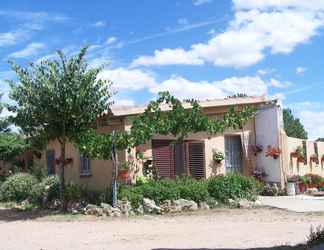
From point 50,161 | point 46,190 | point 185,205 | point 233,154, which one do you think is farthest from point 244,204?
point 50,161

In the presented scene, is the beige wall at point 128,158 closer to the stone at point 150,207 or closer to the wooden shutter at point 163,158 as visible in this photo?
the wooden shutter at point 163,158

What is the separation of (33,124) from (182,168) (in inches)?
216

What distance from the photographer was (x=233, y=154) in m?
21.3

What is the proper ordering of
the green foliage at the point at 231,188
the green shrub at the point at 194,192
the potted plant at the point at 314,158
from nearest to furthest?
1. the green shrub at the point at 194,192
2. the green foliage at the point at 231,188
3. the potted plant at the point at 314,158

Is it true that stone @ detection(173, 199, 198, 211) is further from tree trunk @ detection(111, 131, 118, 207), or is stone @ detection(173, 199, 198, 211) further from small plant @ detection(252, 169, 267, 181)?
small plant @ detection(252, 169, 267, 181)

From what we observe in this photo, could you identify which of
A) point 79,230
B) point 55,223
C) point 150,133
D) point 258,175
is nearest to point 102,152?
point 150,133

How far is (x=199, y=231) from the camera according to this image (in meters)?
12.6

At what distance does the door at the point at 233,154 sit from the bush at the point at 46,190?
20.0ft

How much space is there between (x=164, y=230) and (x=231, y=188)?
4.77 metres

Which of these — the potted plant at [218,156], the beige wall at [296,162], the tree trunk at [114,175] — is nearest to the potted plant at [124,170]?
the tree trunk at [114,175]

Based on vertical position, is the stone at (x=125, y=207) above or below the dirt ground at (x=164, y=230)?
above

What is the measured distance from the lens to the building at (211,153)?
19266 mm

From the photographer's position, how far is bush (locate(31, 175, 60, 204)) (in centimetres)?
1912

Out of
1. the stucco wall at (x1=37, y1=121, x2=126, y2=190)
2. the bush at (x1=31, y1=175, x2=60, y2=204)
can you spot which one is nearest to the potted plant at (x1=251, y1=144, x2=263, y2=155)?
the stucco wall at (x1=37, y1=121, x2=126, y2=190)
